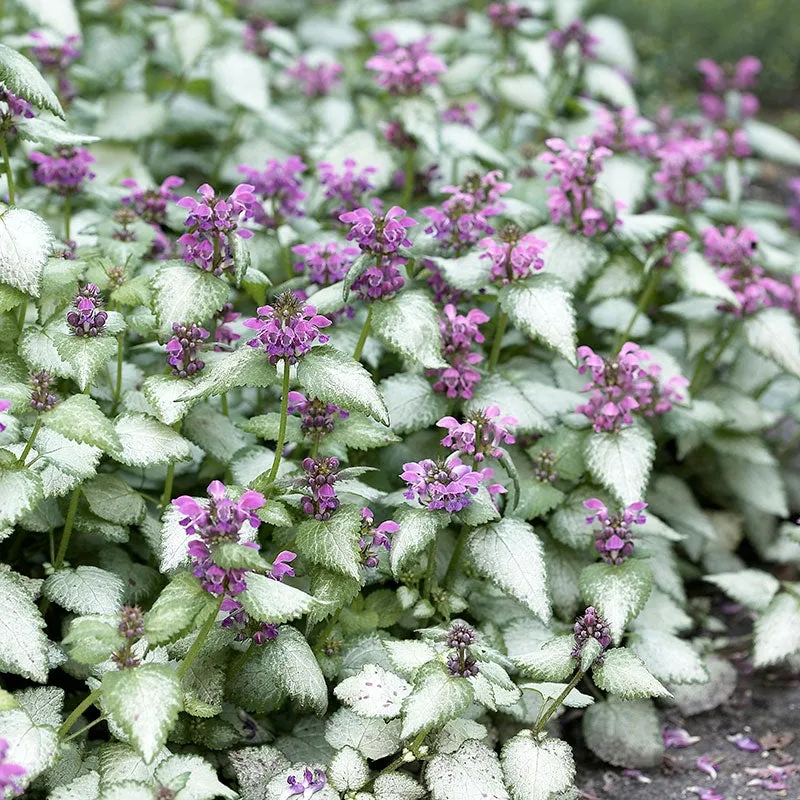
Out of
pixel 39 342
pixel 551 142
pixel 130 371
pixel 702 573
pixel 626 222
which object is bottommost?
pixel 702 573

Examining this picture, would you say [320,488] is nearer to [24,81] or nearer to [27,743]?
[27,743]

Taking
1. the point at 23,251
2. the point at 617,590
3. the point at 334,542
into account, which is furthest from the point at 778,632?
the point at 23,251

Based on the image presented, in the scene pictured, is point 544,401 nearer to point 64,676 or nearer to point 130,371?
point 130,371

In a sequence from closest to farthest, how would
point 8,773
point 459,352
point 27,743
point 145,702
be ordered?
point 8,773
point 145,702
point 27,743
point 459,352

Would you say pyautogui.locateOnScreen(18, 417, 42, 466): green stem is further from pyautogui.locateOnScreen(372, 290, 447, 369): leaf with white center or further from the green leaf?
pyautogui.locateOnScreen(372, 290, 447, 369): leaf with white center

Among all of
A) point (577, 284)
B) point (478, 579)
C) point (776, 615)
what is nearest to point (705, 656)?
point (776, 615)

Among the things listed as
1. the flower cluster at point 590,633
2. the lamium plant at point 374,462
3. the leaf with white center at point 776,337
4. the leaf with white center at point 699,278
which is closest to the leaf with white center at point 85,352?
the lamium plant at point 374,462
